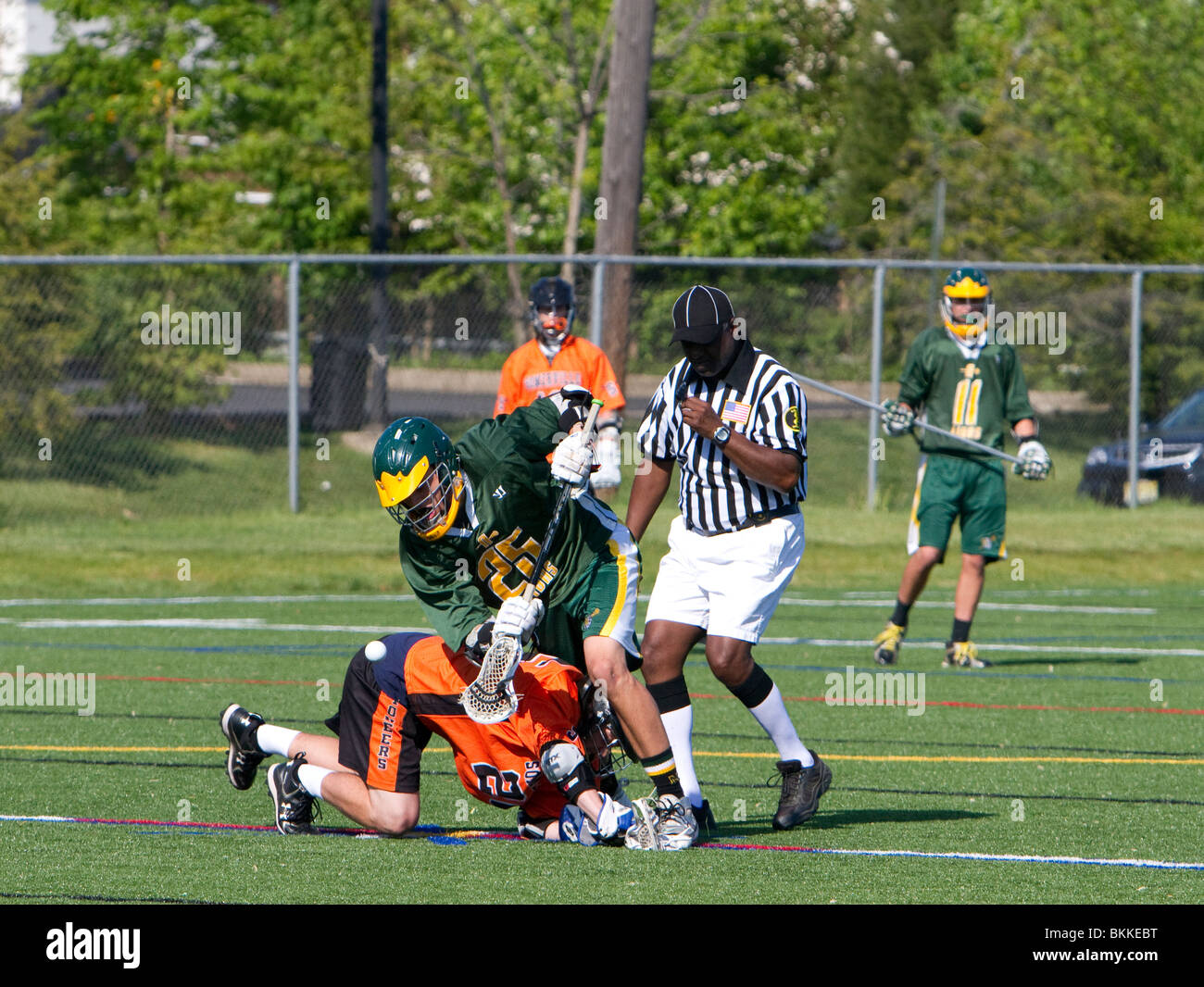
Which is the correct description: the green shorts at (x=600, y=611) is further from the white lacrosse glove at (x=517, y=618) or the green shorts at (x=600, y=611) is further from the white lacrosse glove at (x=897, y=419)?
the white lacrosse glove at (x=897, y=419)

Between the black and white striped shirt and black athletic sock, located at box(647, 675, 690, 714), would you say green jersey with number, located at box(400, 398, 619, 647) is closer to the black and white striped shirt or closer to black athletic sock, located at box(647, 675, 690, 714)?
the black and white striped shirt

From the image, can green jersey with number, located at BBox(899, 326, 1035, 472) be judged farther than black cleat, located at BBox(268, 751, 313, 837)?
Yes

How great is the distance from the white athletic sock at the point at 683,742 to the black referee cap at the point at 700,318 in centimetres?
141

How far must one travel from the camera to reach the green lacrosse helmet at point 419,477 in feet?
19.1

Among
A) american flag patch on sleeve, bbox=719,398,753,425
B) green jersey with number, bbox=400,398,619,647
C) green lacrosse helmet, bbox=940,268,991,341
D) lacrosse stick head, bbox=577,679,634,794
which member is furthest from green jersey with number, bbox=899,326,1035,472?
lacrosse stick head, bbox=577,679,634,794

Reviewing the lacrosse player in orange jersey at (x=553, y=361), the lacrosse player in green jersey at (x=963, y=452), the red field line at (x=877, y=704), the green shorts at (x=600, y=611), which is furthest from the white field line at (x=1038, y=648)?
the green shorts at (x=600, y=611)

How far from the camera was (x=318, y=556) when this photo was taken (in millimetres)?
15539

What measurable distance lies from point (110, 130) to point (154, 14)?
89.2 inches

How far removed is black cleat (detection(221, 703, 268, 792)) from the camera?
6602 millimetres

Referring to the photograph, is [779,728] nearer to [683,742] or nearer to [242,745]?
[683,742]

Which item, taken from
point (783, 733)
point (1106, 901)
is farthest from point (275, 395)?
point (1106, 901)

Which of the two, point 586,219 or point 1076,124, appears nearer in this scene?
point 1076,124

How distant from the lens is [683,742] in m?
6.69

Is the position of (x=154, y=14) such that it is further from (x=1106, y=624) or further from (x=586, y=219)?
(x=1106, y=624)
